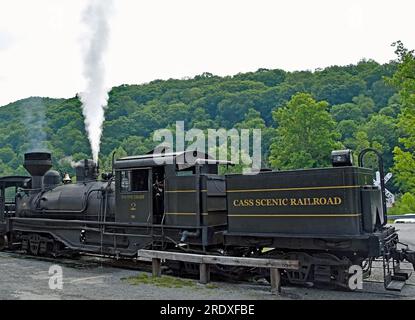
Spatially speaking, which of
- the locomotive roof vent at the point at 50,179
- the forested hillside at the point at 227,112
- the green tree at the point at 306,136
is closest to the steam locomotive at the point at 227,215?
the locomotive roof vent at the point at 50,179

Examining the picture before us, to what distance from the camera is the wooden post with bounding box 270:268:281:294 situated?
785 centimetres

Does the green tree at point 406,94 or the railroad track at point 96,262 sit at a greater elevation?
the green tree at point 406,94

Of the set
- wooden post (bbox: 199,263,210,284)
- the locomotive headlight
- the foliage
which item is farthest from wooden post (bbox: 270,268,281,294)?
the foliage

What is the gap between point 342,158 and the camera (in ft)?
26.0

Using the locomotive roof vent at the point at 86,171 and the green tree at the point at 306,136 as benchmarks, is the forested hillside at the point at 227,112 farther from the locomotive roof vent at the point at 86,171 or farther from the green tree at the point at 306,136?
the locomotive roof vent at the point at 86,171

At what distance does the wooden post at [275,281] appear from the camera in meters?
7.85

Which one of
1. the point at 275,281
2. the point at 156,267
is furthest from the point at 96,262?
the point at 275,281

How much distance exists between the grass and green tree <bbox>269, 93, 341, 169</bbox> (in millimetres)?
25210

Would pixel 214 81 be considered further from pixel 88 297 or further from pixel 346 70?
pixel 88 297

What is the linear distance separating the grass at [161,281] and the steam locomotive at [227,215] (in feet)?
1.60

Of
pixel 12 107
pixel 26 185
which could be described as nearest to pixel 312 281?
pixel 26 185

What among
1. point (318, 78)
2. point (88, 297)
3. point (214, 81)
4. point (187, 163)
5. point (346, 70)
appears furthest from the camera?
point (214, 81)

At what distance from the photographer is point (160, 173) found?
400 inches

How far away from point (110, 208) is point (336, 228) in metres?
6.00
